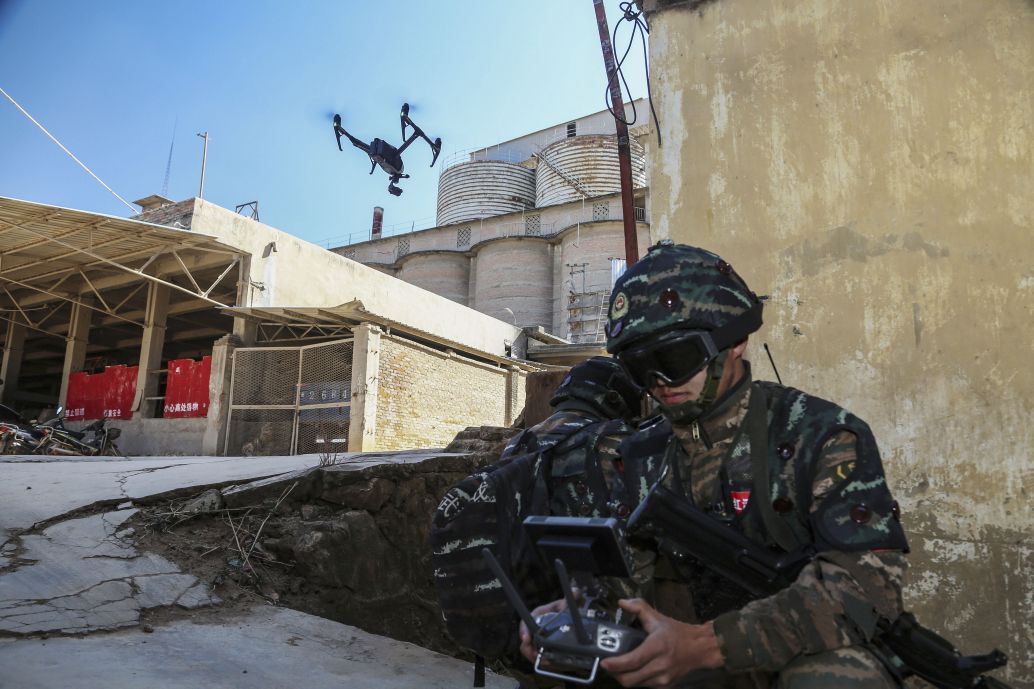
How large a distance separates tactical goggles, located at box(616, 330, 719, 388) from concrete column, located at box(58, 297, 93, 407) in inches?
630

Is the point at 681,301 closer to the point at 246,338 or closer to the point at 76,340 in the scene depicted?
the point at 246,338

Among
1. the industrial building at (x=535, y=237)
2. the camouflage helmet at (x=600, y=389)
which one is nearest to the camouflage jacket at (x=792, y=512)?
the camouflage helmet at (x=600, y=389)

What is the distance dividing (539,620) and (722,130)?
3.14 meters

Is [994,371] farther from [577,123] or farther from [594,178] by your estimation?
[577,123]

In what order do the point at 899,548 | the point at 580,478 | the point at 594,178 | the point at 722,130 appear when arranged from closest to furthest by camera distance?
the point at 899,548 → the point at 580,478 → the point at 722,130 → the point at 594,178

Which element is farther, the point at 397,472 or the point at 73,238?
the point at 73,238

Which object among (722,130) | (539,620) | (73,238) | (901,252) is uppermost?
(73,238)

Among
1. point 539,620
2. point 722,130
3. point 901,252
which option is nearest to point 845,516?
point 539,620

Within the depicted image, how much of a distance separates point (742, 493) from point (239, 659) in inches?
92.7

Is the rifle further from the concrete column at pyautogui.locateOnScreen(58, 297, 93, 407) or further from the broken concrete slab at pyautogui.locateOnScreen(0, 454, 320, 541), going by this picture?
the concrete column at pyautogui.locateOnScreen(58, 297, 93, 407)

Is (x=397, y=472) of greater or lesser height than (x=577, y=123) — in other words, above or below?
below

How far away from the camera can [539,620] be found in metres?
1.42

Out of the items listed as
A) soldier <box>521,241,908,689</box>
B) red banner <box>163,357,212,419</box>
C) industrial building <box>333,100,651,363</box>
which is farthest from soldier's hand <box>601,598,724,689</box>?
industrial building <box>333,100,651,363</box>

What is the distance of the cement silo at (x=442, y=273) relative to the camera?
30766 mm
